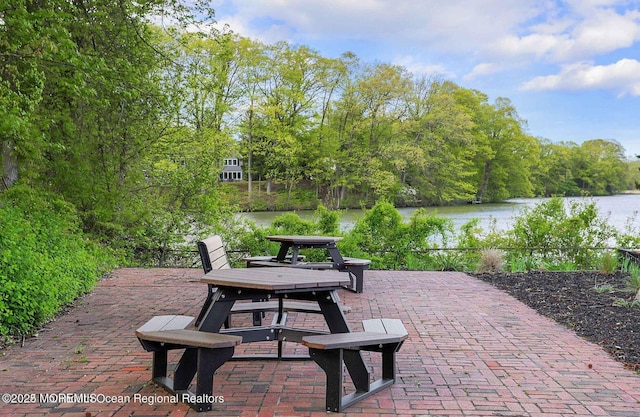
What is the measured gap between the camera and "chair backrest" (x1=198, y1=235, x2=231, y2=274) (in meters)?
4.54

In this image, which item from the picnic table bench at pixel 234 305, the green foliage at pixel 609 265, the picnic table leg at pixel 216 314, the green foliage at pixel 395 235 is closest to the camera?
the picnic table leg at pixel 216 314

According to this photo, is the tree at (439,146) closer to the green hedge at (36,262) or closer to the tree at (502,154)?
the tree at (502,154)

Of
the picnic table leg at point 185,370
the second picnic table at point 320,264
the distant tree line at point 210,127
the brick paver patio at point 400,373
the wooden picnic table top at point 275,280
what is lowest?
the brick paver patio at point 400,373

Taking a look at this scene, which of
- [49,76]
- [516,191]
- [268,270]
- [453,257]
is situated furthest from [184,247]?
[516,191]

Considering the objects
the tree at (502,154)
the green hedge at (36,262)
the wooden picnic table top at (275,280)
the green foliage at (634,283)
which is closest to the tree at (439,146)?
the tree at (502,154)

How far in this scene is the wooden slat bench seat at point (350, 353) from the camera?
9.44 feet

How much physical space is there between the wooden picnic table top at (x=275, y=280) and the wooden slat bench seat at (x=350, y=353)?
1.10 ft

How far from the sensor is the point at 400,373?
3.60 metres

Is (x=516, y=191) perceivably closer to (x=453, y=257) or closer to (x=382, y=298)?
(x=453, y=257)

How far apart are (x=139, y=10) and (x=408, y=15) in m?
5.98

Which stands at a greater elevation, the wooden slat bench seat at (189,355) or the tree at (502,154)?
the tree at (502,154)

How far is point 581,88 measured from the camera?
57.3 feet

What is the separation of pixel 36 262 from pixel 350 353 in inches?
140

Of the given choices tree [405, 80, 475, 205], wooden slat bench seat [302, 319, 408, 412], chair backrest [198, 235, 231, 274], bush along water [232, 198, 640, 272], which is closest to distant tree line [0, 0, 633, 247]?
tree [405, 80, 475, 205]
